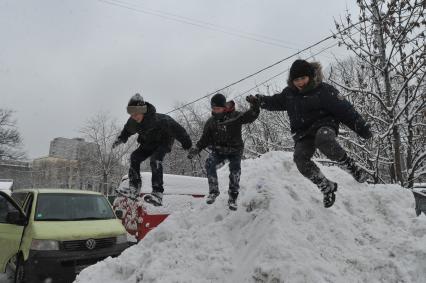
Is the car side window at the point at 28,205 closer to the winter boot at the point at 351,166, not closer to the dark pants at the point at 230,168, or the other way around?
the dark pants at the point at 230,168

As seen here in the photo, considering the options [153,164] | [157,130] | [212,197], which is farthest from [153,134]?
[212,197]

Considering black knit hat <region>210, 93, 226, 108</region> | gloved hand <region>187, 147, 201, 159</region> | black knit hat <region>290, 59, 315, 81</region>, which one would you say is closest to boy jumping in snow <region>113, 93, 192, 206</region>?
gloved hand <region>187, 147, 201, 159</region>

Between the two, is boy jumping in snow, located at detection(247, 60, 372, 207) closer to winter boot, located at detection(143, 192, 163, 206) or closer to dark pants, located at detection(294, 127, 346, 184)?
dark pants, located at detection(294, 127, 346, 184)

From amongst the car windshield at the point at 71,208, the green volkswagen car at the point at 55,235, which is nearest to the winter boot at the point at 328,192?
the green volkswagen car at the point at 55,235

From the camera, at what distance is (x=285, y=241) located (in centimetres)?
435

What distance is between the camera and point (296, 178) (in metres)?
6.05

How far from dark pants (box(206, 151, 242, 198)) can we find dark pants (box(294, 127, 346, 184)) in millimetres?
925

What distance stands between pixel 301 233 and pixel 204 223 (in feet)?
4.66

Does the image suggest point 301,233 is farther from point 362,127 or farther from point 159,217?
point 159,217

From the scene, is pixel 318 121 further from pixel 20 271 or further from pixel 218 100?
pixel 20 271

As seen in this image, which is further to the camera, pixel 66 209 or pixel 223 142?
pixel 66 209

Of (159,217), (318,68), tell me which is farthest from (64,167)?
(318,68)

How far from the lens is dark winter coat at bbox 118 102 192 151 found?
20.9ft

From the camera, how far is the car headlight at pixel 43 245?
7023mm
